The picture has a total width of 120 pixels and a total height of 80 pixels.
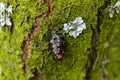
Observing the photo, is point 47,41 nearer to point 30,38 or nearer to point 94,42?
point 30,38

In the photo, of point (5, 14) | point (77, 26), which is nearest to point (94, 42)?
point (77, 26)

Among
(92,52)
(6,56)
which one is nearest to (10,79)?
(6,56)

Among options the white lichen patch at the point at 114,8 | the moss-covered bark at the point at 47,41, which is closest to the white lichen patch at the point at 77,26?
the moss-covered bark at the point at 47,41

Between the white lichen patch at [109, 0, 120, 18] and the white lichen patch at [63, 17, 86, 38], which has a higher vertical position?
the white lichen patch at [109, 0, 120, 18]

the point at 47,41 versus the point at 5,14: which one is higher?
the point at 5,14

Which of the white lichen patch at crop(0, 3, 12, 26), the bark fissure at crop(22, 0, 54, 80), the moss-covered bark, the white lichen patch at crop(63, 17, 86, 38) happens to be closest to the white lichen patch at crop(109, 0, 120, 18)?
the moss-covered bark

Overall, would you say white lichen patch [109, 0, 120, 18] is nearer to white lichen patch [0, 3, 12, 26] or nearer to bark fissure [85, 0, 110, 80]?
bark fissure [85, 0, 110, 80]
